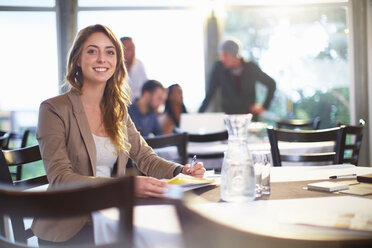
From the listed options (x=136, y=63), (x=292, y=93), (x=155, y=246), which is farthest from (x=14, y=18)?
(x=155, y=246)

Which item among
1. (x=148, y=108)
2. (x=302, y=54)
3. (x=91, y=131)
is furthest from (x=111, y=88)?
(x=302, y=54)

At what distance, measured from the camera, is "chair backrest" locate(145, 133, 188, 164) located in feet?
7.80

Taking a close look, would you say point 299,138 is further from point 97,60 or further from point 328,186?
point 97,60

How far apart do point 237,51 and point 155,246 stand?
535cm

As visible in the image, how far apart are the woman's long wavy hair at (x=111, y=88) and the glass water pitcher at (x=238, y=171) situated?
779 mm

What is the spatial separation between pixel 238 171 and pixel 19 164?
3.41 ft

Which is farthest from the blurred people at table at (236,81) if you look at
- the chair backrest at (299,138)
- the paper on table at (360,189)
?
the paper on table at (360,189)

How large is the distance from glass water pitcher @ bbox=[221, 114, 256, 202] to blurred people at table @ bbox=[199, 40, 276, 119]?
474cm

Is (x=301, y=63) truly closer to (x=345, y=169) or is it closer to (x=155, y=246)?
(x=345, y=169)

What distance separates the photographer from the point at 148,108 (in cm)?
518

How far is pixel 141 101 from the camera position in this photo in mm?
5414

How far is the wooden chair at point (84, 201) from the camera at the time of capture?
755 mm

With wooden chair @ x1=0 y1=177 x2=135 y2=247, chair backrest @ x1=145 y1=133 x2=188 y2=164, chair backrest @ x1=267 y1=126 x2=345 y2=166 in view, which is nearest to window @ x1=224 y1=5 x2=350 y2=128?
chair backrest @ x1=267 y1=126 x2=345 y2=166

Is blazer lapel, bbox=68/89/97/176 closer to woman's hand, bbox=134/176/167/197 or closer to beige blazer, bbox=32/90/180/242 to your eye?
beige blazer, bbox=32/90/180/242
